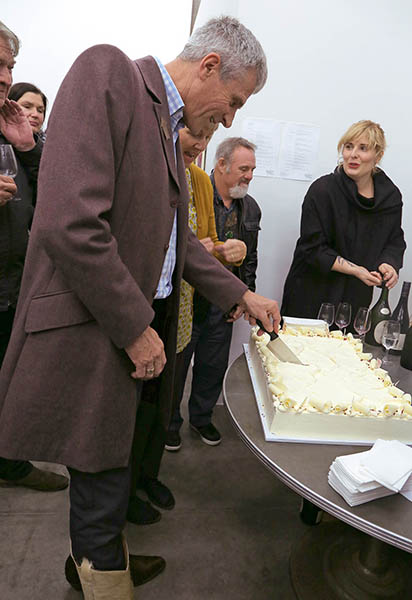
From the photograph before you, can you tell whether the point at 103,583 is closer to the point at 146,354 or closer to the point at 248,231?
the point at 146,354

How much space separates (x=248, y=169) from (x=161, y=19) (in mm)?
2938

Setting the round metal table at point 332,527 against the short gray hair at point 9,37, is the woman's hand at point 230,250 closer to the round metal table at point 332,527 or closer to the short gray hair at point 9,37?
the round metal table at point 332,527

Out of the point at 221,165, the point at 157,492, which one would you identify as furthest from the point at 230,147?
the point at 157,492

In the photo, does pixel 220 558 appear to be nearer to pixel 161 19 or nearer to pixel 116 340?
pixel 116 340

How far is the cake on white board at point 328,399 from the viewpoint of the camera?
109 cm

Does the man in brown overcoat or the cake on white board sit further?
the cake on white board

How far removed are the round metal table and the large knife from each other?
0.45ft

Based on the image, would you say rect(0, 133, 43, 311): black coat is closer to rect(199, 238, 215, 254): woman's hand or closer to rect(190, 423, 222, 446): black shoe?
rect(199, 238, 215, 254): woman's hand

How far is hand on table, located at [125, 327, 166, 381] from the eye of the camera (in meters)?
0.99

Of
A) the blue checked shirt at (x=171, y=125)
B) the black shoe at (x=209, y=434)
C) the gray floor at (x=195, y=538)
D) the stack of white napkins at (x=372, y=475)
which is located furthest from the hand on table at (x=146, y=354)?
the black shoe at (x=209, y=434)

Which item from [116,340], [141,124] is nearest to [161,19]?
[141,124]

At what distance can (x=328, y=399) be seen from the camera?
1.16 metres

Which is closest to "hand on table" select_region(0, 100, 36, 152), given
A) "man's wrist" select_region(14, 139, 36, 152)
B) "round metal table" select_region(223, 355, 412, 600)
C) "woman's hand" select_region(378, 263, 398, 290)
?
"man's wrist" select_region(14, 139, 36, 152)

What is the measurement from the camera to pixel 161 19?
425 cm
